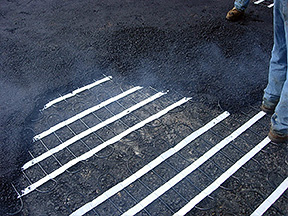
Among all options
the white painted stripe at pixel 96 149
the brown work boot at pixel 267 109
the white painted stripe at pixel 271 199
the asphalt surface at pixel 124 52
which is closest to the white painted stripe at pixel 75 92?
the asphalt surface at pixel 124 52

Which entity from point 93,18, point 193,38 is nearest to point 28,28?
point 93,18

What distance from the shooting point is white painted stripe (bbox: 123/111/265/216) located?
2.78 meters

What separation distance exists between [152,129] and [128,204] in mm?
1010

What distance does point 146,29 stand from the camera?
535cm

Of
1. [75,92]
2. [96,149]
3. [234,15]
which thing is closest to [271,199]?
[96,149]

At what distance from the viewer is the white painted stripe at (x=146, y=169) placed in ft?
9.15

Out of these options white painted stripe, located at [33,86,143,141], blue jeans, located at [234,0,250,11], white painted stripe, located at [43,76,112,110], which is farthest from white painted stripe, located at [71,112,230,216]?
blue jeans, located at [234,0,250,11]

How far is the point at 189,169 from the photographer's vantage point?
3.08 m

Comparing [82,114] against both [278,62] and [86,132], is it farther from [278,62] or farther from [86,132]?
[278,62]

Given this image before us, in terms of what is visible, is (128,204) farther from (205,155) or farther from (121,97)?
(121,97)

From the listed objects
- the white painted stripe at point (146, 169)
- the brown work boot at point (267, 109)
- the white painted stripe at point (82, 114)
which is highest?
the white painted stripe at point (82, 114)

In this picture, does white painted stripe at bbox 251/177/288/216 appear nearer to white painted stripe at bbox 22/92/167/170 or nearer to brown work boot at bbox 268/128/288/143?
brown work boot at bbox 268/128/288/143

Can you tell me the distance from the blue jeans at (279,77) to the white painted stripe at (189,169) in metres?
0.32

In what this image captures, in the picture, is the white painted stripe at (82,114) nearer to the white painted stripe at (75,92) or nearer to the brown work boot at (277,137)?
the white painted stripe at (75,92)
